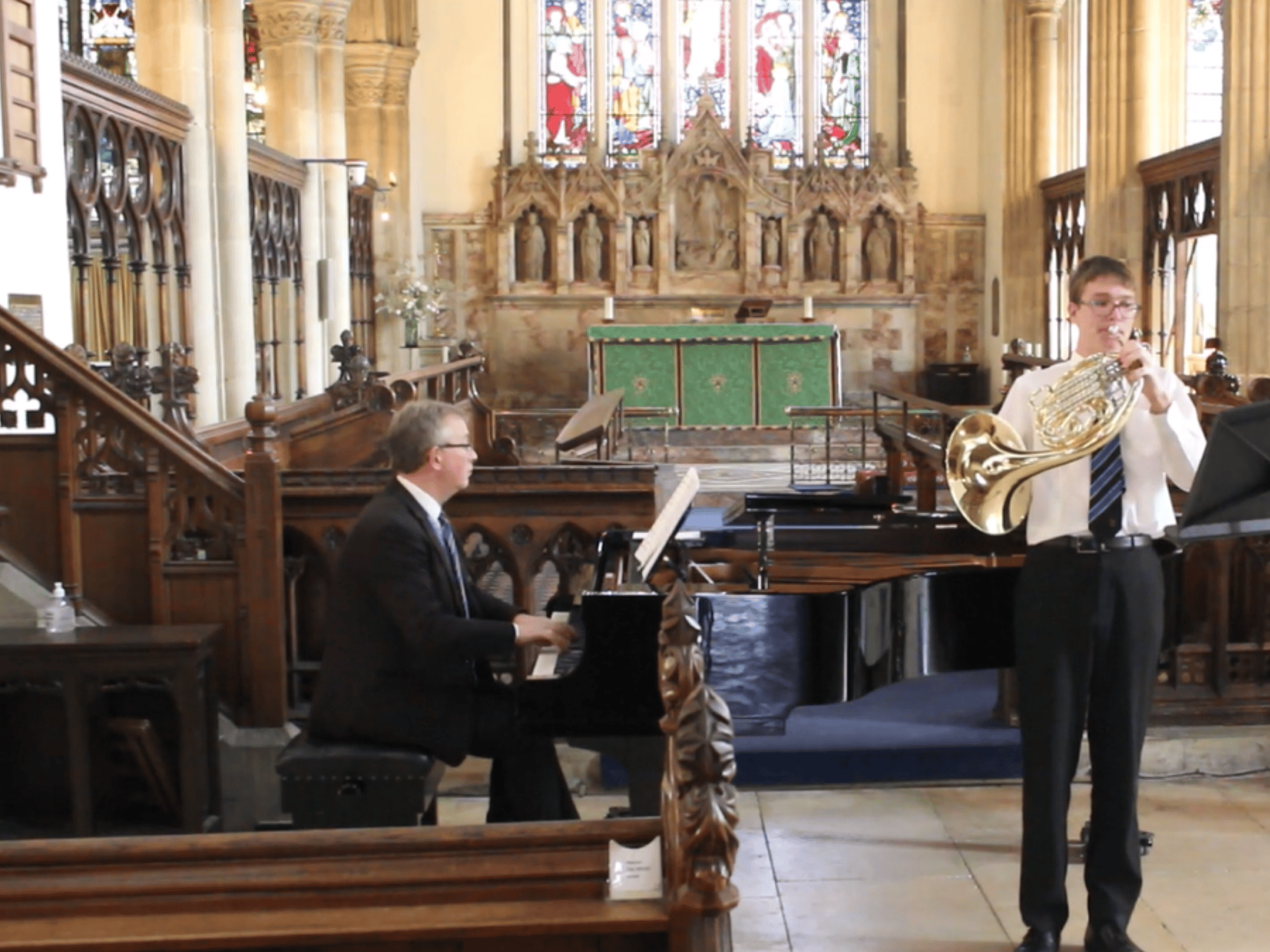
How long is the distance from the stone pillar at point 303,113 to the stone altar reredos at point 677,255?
4.22m

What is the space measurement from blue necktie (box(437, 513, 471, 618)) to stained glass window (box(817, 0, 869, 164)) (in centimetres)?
1690

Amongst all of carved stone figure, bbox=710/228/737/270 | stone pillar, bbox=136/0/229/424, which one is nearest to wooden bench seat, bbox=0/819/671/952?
stone pillar, bbox=136/0/229/424

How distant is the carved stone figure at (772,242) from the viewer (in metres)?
19.0

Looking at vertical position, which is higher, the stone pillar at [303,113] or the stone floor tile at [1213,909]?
the stone pillar at [303,113]

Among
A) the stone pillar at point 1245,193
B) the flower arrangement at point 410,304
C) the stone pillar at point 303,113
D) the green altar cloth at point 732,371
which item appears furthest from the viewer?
the flower arrangement at point 410,304

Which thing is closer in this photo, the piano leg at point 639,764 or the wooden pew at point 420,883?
the wooden pew at point 420,883

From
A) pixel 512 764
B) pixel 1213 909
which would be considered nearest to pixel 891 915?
pixel 1213 909

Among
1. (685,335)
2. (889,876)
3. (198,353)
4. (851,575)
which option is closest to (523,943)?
(889,876)

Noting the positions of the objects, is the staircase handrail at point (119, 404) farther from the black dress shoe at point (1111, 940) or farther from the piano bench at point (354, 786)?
the black dress shoe at point (1111, 940)

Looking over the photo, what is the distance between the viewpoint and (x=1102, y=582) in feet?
11.0

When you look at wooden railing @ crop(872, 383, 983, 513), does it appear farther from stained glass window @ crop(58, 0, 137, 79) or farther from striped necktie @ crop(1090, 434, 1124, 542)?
stained glass window @ crop(58, 0, 137, 79)

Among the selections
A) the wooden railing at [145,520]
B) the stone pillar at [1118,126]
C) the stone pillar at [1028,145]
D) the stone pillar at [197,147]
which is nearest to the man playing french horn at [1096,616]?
the wooden railing at [145,520]

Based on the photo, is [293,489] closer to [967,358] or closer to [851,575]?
[851,575]

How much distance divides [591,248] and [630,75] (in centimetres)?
268
